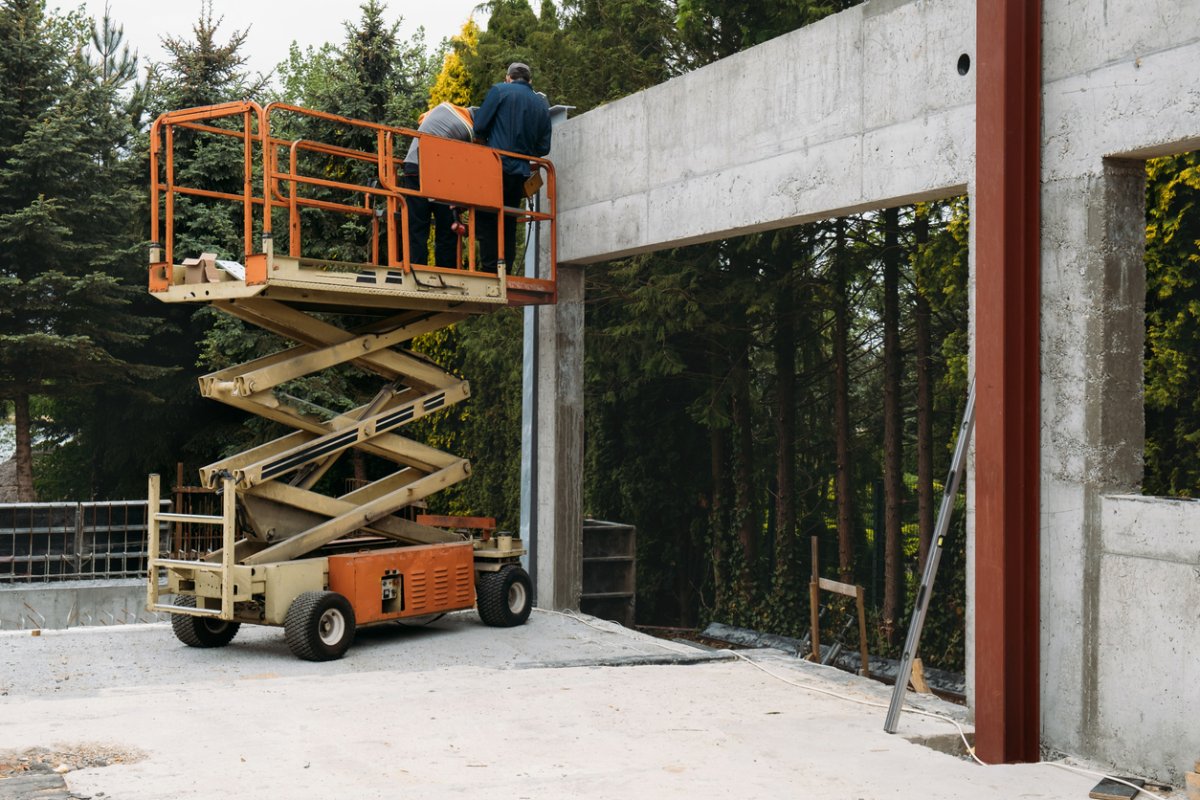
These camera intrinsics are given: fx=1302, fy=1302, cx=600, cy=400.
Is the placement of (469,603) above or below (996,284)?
below

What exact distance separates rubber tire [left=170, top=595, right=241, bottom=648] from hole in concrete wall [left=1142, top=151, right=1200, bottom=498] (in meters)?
8.29

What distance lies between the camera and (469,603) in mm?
11352

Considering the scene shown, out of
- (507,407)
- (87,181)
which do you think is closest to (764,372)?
(507,407)

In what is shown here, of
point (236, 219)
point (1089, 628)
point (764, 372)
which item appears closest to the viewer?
point (1089, 628)

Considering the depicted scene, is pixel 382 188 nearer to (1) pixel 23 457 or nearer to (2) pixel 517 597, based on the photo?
(2) pixel 517 597

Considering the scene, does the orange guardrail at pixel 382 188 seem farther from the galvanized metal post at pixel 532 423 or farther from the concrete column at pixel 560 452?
the concrete column at pixel 560 452

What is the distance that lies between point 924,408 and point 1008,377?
10.8m

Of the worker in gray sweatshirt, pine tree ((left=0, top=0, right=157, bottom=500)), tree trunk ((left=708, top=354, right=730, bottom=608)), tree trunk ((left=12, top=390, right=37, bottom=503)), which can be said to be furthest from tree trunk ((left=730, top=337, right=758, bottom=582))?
tree trunk ((left=12, top=390, right=37, bottom=503))

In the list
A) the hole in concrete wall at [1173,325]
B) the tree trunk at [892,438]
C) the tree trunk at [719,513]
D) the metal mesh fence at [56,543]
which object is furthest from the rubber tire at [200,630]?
the tree trunk at [719,513]

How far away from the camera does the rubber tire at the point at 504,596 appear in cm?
1154

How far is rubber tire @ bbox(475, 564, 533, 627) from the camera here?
37.9 feet

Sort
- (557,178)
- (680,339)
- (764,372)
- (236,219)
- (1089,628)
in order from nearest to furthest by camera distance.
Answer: (1089,628) → (557,178) → (680,339) → (764,372) → (236,219)

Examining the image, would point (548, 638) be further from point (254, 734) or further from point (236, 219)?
point (236, 219)

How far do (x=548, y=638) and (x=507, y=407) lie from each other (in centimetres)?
1133
